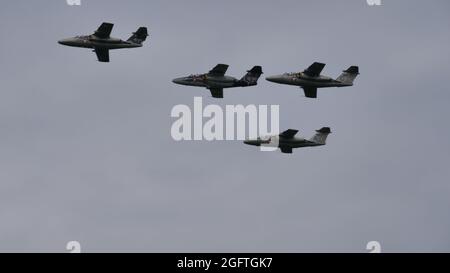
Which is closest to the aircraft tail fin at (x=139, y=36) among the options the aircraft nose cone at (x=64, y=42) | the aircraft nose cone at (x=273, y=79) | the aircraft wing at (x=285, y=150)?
the aircraft nose cone at (x=64, y=42)

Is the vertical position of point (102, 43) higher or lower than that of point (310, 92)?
higher

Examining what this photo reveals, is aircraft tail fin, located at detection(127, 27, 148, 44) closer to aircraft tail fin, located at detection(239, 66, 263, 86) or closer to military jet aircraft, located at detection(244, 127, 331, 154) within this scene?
aircraft tail fin, located at detection(239, 66, 263, 86)

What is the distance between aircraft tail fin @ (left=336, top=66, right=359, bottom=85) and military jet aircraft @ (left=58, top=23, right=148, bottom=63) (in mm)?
27371

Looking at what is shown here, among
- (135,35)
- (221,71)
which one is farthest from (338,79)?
(135,35)

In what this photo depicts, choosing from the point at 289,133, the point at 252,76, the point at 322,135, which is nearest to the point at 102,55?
the point at 252,76

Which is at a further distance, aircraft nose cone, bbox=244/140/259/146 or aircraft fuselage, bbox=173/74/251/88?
aircraft nose cone, bbox=244/140/259/146

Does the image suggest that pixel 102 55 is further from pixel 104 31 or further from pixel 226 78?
pixel 226 78

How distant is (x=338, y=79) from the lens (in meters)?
173

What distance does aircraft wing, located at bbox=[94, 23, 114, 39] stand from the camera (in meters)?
164

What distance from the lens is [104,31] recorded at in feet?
540

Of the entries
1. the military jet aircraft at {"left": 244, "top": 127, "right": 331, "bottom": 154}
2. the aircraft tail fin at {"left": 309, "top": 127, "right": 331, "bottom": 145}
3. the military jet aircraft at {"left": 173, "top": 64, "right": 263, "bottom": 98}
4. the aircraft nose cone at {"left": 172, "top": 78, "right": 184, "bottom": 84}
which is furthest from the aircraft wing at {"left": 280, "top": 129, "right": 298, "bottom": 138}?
the aircraft nose cone at {"left": 172, "top": 78, "right": 184, "bottom": 84}

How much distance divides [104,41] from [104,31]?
1397mm
